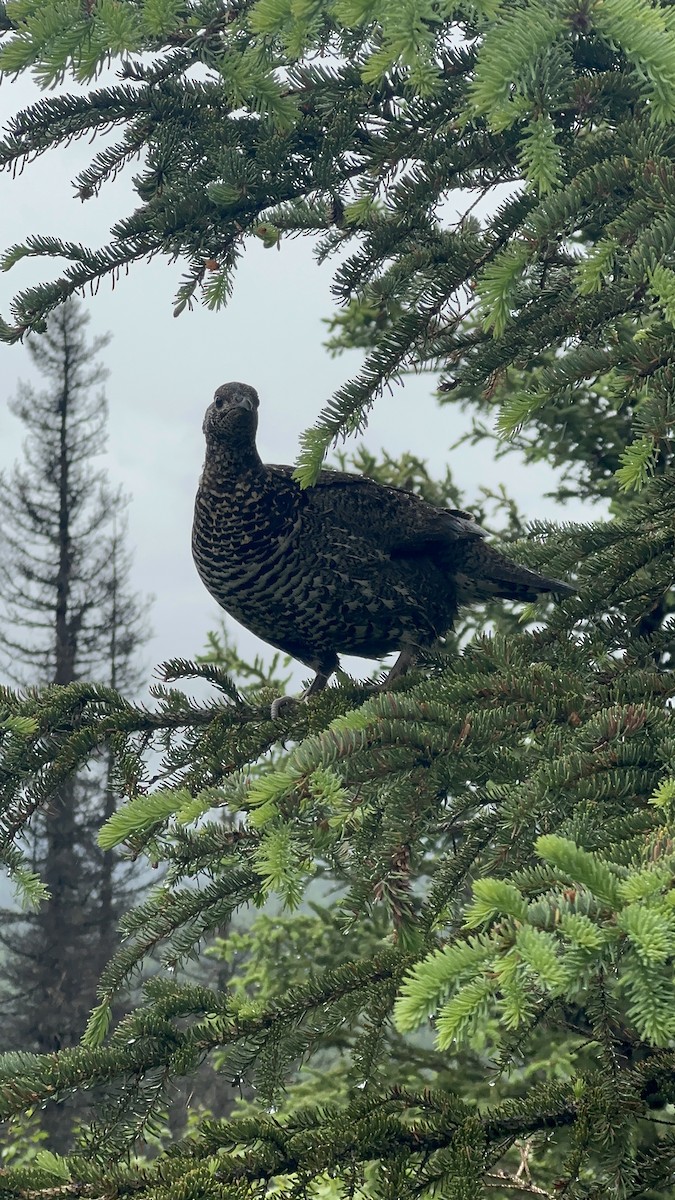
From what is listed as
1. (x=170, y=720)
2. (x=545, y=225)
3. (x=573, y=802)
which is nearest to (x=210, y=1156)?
(x=573, y=802)

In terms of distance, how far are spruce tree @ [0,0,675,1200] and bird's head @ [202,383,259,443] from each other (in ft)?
2.90

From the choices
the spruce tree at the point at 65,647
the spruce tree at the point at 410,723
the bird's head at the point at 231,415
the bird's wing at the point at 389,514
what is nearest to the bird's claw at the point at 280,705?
the spruce tree at the point at 410,723

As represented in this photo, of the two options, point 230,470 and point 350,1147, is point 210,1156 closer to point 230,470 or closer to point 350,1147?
point 350,1147

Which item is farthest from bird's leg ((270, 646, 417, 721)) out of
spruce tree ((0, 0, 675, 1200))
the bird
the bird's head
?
the bird's head

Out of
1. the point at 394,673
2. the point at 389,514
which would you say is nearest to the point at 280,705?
the point at 394,673

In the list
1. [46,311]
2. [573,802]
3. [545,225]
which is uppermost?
[545,225]

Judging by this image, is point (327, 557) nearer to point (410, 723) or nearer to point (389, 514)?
Answer: point (389, 514)

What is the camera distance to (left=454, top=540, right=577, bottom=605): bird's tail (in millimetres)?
4434

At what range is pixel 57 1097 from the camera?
2236 mm

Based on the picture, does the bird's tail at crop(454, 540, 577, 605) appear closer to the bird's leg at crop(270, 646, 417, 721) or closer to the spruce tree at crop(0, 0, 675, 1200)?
the bird's leg at crop(270, 646, 417, 721)

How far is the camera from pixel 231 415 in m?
4.36

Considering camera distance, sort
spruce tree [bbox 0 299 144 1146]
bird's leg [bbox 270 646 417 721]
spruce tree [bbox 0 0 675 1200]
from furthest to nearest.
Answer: spruce tree [bbox 0 299 144 1146], bird's leg [bbox 270 646 417 721], spruce tree [bbox 0 0 675 1200]

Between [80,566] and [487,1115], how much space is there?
52.9ft

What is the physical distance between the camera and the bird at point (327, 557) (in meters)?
4.22
